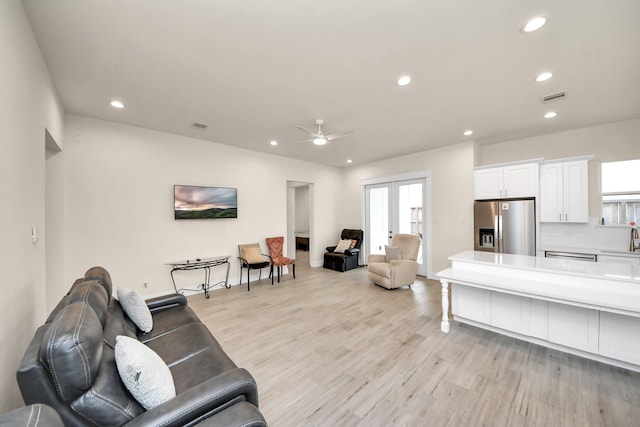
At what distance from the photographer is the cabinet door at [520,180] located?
423 centimetres

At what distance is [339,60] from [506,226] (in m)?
4.12

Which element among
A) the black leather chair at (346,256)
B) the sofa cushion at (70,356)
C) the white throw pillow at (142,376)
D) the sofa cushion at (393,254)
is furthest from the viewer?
the black leather chair at (346,256)

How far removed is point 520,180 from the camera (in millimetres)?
4332

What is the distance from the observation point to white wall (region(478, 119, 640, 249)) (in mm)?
3855

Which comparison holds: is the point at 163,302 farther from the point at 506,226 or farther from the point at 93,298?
the point at 506,226

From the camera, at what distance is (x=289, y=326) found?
315 cm

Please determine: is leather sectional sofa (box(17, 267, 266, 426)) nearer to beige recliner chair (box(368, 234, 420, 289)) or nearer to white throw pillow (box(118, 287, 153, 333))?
white throw pillow (box(118, 287, 153, 333))

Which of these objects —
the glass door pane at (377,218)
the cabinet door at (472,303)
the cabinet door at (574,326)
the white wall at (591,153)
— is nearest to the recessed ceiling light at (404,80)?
the cabinet door at (472,303)

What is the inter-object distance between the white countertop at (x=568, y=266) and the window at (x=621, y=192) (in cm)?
211

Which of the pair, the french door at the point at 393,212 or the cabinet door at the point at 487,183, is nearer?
the cabinet door at the point at 487,183

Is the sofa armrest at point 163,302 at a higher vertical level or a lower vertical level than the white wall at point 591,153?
lower

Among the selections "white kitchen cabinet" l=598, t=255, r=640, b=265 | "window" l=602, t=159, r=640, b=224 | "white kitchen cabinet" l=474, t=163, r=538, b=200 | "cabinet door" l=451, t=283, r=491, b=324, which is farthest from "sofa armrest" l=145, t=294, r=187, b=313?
"window" l=602, t=159, r=640, b=224

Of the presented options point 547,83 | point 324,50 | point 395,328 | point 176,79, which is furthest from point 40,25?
point 547,83

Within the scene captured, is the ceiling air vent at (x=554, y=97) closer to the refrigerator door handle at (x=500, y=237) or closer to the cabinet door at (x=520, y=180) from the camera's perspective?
the cabinet door at (x=520, y=180)
